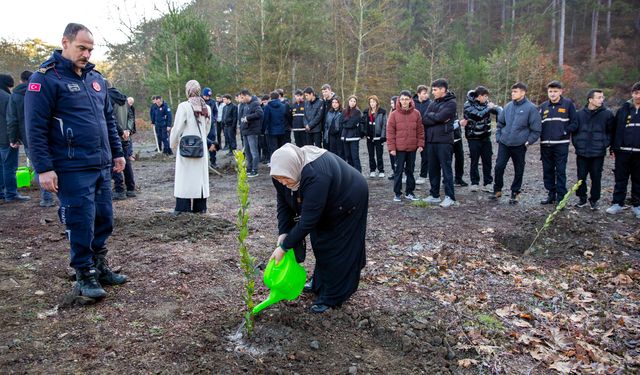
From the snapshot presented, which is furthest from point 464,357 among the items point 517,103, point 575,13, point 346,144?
point 575,13

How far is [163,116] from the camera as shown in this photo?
49.7 ft

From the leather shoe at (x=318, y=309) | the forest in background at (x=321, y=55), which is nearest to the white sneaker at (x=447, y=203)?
the leather shoe at (x=318, y=309)

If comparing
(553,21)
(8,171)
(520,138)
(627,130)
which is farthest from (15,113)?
(553,21)

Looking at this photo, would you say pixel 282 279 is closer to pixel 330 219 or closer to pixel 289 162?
pixel 330 219

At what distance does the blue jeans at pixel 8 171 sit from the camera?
305 inches

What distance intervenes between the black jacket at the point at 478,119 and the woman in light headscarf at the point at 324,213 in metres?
5.67

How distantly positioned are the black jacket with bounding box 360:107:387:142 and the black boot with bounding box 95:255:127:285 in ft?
24.6

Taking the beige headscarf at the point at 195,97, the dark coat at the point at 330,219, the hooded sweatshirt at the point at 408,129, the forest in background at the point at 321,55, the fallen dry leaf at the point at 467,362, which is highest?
the forest in background at the point at 321,55

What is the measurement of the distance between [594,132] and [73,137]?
7598 millimetres

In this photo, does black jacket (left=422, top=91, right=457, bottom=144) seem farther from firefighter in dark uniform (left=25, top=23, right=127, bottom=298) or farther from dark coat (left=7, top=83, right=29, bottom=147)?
dark coat (left=7, top=83, right=29, bottom=147)

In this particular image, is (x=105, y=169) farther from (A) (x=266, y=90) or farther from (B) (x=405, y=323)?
(A) (x=266, y=90)

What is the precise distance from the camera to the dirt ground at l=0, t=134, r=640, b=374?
3105 millimetres

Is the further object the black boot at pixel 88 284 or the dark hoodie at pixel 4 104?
the dark hoodie at pixel 4 104

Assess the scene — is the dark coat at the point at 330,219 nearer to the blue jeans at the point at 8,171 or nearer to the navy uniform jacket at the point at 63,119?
the navy uniform jacket at the point at 63,119
